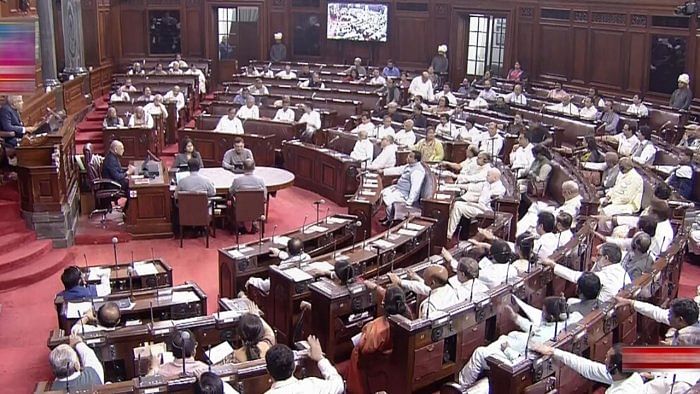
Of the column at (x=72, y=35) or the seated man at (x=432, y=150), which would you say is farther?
the column at (x=72, y=35)

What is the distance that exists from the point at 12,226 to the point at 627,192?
27.2 ft

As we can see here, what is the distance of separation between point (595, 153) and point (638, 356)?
9426mm

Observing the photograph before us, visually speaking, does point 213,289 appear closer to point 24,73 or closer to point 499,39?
point 24,73

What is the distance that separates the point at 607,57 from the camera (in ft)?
65.1

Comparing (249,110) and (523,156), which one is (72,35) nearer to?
(249,110)

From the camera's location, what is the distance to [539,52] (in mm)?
21703

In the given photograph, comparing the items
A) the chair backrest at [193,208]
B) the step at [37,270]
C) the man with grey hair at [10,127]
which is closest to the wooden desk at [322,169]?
the chair backrest at [193,208]

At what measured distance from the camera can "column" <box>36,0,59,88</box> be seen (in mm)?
16078

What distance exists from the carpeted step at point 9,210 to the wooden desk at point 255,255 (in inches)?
139

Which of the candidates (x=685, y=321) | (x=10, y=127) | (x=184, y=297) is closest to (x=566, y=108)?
(x=10, y=127)

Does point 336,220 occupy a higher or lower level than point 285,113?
lower

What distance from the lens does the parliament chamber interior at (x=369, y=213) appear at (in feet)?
20.3

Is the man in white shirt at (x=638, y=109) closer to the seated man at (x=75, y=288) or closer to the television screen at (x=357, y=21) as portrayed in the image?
the television screen at (x=357, y=21)

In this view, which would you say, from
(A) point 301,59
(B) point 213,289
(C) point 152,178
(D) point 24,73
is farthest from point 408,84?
(D) point 24,73
